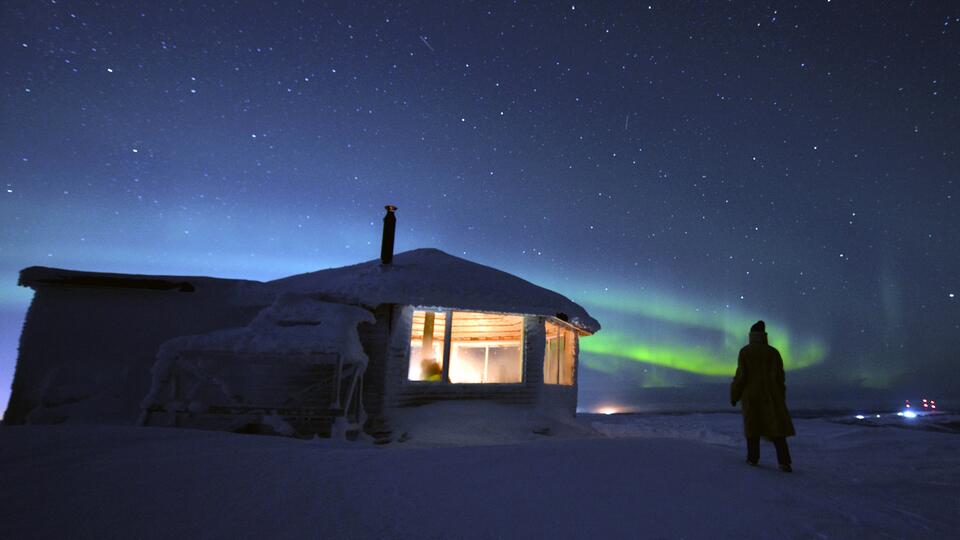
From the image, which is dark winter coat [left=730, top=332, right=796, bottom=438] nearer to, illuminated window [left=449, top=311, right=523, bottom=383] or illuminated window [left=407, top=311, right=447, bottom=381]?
illuminated window [left=407, top=311, right=447, bottom=381]

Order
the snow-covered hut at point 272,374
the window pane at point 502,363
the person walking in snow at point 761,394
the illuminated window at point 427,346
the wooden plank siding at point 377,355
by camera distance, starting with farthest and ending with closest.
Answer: the window pane at point 502,363 < the illuminated window at point 427,346 < the wooden plank siding at point 377,355 < the snow-covered hut at point 272,374 < the person walking in snow at point 761,394

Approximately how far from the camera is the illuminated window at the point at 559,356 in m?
15.9

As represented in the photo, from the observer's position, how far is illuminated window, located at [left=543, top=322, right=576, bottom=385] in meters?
15.9

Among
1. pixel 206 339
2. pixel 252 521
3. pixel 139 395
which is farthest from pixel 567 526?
pixel 139 395

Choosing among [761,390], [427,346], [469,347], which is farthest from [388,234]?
[761,390]

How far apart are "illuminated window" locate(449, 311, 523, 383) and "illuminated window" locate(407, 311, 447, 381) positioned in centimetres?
67

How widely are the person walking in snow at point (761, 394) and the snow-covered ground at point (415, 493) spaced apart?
0.54 metres

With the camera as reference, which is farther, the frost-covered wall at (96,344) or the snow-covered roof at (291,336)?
the frost-covered wall at (96,344)

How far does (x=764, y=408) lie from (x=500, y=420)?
760cm

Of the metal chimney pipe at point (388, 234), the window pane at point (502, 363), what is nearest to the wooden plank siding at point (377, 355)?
the metal chimney pipe at point (388, 234)

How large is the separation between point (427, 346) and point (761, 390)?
13.2 meters

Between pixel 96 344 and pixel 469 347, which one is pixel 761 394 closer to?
pixel 96 344

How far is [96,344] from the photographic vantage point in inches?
480

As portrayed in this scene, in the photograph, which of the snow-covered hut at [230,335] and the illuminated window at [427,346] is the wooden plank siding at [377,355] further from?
the illuminated window at [427,346]
